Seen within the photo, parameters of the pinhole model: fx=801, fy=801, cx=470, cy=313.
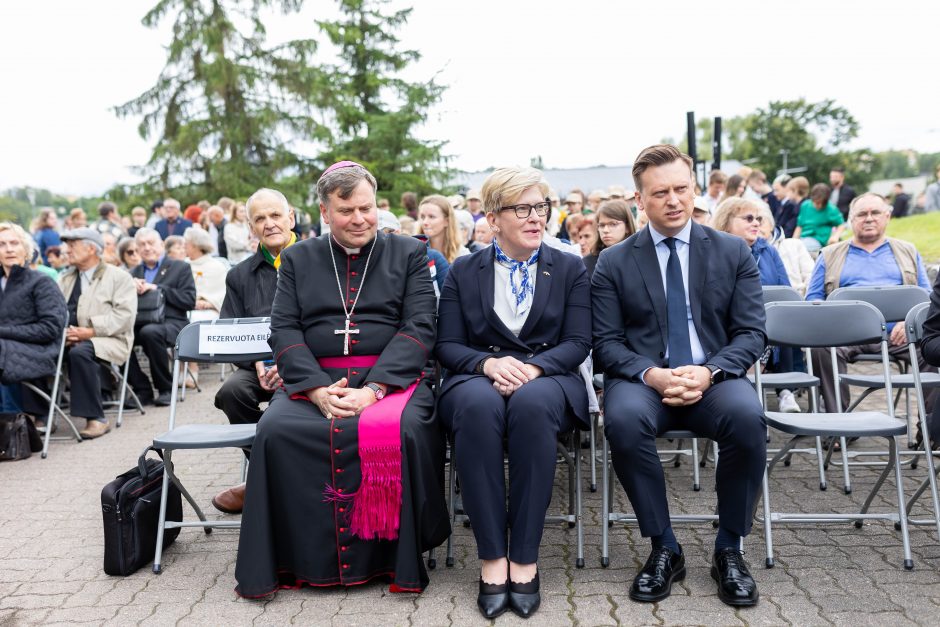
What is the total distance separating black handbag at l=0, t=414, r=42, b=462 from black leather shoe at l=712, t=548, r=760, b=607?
5.26 meters

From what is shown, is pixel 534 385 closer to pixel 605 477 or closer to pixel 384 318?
pixel 605 477

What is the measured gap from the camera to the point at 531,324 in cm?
386

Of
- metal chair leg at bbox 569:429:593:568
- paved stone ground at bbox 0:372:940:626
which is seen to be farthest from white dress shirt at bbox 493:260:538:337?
paved stone ground at bbox 0:372:940:626

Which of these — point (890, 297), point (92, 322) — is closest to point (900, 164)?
point (890, 297)

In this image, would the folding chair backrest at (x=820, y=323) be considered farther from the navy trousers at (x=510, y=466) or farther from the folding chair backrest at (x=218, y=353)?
the folding chair backrest at (x=218, y=353)

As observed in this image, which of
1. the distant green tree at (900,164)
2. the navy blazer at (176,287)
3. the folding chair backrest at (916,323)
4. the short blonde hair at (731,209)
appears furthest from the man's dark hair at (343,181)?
the distant green tree at (900,164)

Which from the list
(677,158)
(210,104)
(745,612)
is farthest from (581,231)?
(210,104)

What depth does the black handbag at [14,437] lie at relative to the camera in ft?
20.1

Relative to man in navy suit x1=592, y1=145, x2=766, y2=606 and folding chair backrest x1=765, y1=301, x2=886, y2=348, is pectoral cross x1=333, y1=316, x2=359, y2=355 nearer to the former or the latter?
man in navy suit x1=592, y1=145, x2=766, y2=606

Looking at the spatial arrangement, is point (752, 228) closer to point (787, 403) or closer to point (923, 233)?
point (787, 403)

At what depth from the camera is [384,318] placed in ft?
13.0

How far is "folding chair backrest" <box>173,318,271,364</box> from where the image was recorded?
442 centimetres

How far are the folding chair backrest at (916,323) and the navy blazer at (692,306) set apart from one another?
73cm

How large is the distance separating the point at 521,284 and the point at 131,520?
2193mm
